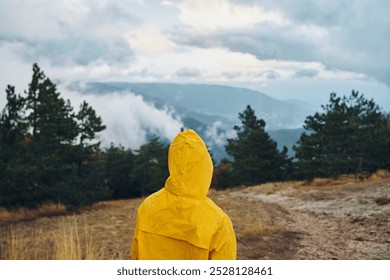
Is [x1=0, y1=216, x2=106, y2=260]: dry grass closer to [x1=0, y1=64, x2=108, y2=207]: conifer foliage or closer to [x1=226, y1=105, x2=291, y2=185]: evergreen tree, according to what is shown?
[x1=0, y1=64, x2=108, y2=207]: conifer foliage

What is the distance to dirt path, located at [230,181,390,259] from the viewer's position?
18.5 ft

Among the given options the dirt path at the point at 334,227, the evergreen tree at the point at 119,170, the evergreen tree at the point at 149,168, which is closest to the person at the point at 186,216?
the dirt path at the point at 334,227

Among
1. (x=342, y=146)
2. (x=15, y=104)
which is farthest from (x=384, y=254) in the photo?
(x=342, y=146)

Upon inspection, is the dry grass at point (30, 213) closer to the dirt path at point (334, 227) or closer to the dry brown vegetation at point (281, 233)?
the dry brown vegetation at point (281, 233)

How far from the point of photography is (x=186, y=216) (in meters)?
2.07

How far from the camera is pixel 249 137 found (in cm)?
2817

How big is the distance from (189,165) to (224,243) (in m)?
0.56

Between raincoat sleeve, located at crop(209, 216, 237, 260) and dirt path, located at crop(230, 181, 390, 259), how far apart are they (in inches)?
143

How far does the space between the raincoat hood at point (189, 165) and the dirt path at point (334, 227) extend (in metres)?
3.97

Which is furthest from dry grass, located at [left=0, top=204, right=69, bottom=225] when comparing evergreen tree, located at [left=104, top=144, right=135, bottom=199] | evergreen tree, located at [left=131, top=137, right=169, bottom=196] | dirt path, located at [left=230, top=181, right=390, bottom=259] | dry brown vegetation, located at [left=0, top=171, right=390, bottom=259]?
evergreen tree, located at [left=104, top=144, right=135, bottom=199]

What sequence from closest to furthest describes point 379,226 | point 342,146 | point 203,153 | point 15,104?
point 203,153 < point 379,226 < point 15,104 < point 342,146

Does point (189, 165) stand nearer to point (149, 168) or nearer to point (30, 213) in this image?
point (30, 213)
